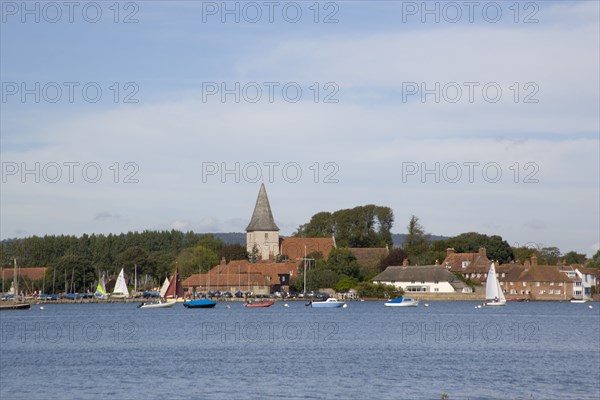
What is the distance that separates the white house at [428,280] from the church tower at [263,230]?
3305cm

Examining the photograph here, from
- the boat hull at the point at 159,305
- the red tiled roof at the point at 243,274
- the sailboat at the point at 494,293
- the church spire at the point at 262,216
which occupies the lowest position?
the boat hull at the point at 159,305

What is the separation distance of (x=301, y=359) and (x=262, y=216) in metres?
117

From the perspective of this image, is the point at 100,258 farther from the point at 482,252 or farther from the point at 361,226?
the point at 482,252

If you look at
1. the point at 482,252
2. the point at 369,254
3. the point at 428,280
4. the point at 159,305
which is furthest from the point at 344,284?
the point at 159,305

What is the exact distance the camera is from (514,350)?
5500 centimetres

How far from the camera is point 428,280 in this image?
134875 mm

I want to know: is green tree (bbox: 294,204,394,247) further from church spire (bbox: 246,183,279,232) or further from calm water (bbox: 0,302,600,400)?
calm water (bbox: 0,302,600,400)

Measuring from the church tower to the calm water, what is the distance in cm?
8011

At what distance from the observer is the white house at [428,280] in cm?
13438

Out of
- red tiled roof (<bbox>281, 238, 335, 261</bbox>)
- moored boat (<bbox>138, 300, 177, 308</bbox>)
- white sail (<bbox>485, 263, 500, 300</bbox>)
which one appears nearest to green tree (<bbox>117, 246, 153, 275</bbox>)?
red tiled roof (<bbox>281, 238, 335, 261</bbox>)

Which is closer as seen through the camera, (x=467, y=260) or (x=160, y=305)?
(x=160, y=305)

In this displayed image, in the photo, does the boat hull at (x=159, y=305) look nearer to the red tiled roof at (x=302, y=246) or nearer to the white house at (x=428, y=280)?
the white house at (x=428, y=280)

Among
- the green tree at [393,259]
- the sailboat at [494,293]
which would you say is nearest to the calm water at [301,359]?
the sailboat at [494,293]

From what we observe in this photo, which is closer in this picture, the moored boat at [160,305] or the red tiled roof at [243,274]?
the moored boat at [160,305]
